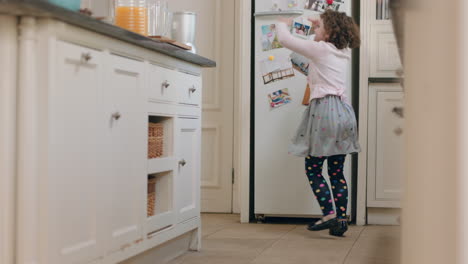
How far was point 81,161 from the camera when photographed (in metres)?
2.09

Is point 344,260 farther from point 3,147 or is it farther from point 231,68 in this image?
point 231,68

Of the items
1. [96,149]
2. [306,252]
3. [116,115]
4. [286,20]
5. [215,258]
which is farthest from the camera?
[286,20]

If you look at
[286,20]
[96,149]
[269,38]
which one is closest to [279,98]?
[269,38]

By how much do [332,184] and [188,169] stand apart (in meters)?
1.09

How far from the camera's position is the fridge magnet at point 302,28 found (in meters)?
4.43

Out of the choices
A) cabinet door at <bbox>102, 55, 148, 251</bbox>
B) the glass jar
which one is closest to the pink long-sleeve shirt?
the glass jar

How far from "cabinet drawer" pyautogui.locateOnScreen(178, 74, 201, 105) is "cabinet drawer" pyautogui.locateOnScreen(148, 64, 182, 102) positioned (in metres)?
0.08

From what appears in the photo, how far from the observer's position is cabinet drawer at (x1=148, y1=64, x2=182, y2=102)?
8.96ft

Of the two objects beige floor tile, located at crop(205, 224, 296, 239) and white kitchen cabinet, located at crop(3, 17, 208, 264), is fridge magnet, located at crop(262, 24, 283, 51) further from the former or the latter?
white kitchen cabinet, located at crop(3, 17, 208, 264)

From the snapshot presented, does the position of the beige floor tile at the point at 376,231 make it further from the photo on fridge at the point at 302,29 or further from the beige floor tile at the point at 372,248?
the photo on fridge at the point at 302,29

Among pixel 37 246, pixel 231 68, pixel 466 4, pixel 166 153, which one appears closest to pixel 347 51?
pixel 231 68

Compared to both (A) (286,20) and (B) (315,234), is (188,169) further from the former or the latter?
(A) (286,20)

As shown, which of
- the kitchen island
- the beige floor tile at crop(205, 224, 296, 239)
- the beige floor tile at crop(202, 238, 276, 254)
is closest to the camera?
the kitchen island

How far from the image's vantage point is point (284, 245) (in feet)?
11.6
